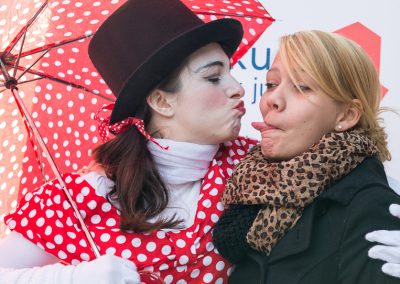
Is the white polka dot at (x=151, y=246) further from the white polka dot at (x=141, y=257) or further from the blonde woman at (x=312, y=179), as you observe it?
the blonde woman at (x=312, y=179)

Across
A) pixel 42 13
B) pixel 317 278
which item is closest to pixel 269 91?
pixel 317 278

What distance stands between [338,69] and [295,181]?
0.95 ft

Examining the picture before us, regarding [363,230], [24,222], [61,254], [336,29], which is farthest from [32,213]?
[336,29]

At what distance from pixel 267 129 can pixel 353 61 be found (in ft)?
0.88

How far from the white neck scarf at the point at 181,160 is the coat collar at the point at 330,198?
0.35 metres

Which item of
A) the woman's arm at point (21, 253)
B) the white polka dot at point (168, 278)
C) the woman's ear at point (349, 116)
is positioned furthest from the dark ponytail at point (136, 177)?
the woman's ear at point (349, 116)

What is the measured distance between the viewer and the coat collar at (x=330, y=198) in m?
1.45

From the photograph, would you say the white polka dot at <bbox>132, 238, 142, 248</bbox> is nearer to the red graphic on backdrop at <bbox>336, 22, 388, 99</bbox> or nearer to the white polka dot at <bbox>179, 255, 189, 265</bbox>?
the white polka dot at <bbox>179, 255, 189, 265</bbox>

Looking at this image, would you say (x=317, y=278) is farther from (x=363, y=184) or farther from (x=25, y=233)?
(x=25, y=233)

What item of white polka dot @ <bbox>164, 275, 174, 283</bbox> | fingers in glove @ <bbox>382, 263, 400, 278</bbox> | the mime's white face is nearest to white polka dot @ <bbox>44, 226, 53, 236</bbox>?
white polka dot @ <bbox>164, 275, 174, 283</bbox>

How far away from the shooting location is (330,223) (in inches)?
58.1

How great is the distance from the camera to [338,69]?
1.54 meters

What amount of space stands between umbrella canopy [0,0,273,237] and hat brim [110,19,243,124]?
0.67ft

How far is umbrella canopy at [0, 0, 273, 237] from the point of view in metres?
1.78
